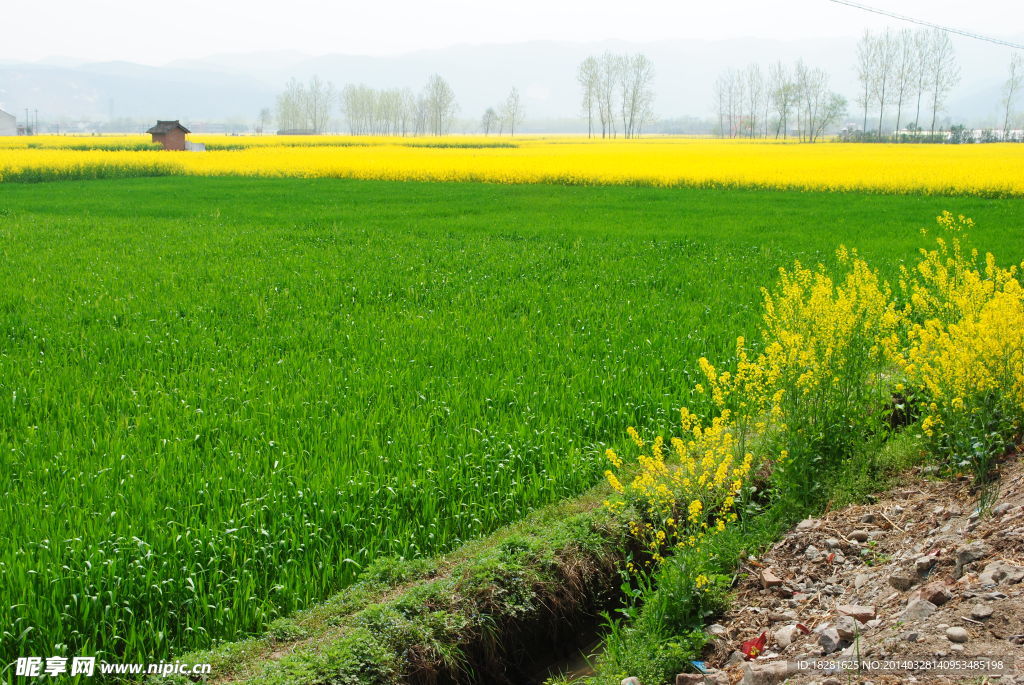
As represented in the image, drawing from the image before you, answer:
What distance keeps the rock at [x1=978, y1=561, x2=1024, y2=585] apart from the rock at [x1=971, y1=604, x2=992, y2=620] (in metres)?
0.29

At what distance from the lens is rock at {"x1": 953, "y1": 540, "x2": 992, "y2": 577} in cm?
418

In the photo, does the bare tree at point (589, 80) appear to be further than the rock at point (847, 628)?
Yes

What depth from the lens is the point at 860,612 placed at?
405 centimetres

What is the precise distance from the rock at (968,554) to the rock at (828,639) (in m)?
0.84

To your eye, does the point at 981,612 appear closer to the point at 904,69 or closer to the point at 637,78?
the point at 904,69

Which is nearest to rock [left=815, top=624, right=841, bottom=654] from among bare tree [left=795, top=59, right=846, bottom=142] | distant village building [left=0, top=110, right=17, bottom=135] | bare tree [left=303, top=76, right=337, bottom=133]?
bare tree [left=795, top=59, right=846, bottom=142]

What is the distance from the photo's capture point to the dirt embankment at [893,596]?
3375 mm

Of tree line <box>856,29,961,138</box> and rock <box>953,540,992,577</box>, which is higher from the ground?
tree line <box>856,29,961,138</box>

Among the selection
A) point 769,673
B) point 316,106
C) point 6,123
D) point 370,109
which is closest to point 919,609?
point 769,673

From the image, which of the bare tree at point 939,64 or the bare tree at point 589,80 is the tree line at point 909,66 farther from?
the bare tree at point 589,80

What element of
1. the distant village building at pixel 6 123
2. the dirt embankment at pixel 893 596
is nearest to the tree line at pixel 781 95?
the distant village building at pixel 6 123

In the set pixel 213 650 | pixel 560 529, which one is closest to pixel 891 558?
pixel 560 529

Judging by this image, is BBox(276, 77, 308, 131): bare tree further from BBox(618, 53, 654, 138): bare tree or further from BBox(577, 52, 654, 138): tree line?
BBox(618, 53, 654, 138): bare tree

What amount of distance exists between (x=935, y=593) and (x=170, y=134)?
255 feet
